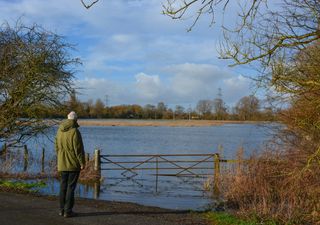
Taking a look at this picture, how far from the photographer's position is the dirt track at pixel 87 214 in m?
8.75

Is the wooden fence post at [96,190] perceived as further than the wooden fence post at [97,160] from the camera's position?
No

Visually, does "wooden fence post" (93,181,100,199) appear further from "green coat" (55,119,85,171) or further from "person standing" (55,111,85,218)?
"green coat" (55,119,85,171)

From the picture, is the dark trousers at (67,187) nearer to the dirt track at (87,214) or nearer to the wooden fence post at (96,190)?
the dirt track at (87,214)

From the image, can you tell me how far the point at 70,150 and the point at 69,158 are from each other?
0.53 ft

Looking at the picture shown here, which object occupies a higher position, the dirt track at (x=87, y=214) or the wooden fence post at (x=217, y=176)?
the dirt track at (x=87, y=214)

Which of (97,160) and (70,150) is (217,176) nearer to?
(97,160)

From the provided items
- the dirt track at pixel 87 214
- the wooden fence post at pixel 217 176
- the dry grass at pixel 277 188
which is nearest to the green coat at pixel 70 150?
the dirt track at pixel 87 214

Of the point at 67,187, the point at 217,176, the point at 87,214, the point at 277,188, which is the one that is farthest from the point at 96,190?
the point at 67,187

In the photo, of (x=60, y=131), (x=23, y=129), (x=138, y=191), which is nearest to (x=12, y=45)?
(x=23, y=129)

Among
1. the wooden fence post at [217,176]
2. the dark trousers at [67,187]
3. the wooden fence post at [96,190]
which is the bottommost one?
the wooden fence post at [96,190]

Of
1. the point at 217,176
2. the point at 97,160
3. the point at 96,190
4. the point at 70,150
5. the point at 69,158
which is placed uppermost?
the point at 70,150

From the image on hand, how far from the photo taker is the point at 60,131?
9289 millimetres

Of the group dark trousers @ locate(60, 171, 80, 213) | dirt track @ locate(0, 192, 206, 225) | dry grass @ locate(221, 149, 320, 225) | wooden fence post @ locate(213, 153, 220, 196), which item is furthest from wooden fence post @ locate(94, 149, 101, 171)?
dark trousers @ locate(60, 171, 80, 213)

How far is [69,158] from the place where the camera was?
30.0ft
